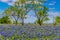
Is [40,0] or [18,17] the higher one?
[40,0]

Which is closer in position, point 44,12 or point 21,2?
point 44,12

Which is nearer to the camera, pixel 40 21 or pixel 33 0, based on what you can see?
pixel 40 21

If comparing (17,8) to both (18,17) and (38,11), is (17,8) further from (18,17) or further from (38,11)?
(38,11)

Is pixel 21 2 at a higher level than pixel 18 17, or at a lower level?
higher

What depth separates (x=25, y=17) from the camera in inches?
1148

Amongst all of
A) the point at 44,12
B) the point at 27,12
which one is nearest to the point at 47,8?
the point at 44,12

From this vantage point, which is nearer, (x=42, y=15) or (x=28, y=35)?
(x=28, y=35)

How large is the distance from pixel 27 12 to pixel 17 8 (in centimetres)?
183

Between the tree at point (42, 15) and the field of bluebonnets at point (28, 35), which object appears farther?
the tree at point (42, 15)

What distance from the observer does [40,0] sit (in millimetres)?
30484

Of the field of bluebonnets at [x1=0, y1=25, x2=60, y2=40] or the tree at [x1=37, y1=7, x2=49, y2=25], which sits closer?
the field of bluebonnets at [x1=0, y1=25, x2=60, y2=40]

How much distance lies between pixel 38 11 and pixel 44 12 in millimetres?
872

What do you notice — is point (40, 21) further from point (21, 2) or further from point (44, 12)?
point (21, 2)

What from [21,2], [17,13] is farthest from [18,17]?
[21,2]
